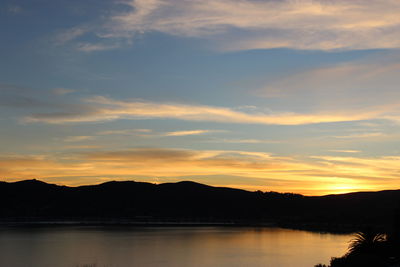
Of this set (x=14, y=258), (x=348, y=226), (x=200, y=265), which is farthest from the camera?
(x=348, y=226)

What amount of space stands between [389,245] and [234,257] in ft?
96.1

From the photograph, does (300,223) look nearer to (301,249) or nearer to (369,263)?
(301,249)

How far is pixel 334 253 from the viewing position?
69562 mm

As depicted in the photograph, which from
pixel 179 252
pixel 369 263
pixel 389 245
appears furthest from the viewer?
pixel 179 252

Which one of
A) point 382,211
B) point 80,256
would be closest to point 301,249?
point 80,256

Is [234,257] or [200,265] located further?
[234,257]

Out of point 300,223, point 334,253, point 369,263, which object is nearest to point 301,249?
point 334,253

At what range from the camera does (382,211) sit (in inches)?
6998

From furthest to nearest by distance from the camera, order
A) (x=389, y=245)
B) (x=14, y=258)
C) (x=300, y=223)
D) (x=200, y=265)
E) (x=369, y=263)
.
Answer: (x=300, y=223)
(x=14, y=258)
(x=200, y=265)
(x=389, y=245)
(x=369, y=263)

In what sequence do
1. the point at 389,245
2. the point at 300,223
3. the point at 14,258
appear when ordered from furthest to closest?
the point at 300,223
the point at 14,258
the point at 389,245

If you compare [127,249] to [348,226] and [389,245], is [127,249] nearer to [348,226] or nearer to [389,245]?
[389,245]

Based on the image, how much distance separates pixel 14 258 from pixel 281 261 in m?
33.4

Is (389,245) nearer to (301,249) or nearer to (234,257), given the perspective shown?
(234,257)

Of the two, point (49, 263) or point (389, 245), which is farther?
point (49, 263)
